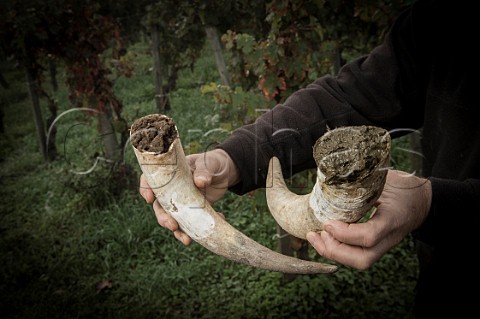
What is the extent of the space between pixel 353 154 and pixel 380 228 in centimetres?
29

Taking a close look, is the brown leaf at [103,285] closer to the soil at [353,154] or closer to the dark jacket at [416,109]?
the dark jacket at [416,109]

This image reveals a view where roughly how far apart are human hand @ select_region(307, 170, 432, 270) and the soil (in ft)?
0.66

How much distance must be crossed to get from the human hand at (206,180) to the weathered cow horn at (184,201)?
51 mm

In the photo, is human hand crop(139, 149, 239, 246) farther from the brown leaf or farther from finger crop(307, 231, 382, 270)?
the brown leaf

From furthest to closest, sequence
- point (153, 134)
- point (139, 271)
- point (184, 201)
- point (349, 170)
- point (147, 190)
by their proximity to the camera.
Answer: point (139, 271) < point (147, 190) < point (184, 201) < point (153, 134) < point (349, 170)

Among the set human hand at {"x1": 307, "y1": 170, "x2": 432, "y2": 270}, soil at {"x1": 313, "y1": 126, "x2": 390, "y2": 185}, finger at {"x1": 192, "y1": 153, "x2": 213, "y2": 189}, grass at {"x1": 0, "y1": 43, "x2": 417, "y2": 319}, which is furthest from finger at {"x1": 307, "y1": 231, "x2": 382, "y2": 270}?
grass at {"x1": 0, "y1": 43, "x2": 417, "y2": 319}

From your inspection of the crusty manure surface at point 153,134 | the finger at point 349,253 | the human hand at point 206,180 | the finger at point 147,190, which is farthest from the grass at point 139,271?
the finger at point 349,253

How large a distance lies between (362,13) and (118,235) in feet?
11.9

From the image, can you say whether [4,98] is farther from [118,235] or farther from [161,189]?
[161,189]

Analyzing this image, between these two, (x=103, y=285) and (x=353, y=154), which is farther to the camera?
(x=103, y=285)

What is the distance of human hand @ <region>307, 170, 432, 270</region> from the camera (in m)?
1.17

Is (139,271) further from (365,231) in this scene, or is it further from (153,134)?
(365,231)

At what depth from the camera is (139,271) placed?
4.14 m

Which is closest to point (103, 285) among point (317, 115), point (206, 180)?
point (206, 180)
